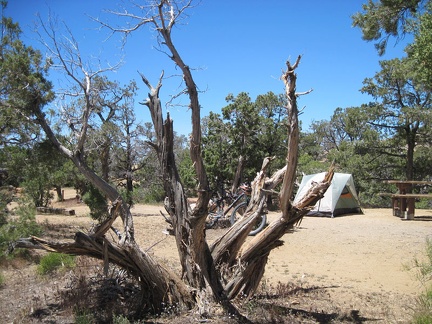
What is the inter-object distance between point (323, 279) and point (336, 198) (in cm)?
997

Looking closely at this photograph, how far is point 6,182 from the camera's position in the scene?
12.3m

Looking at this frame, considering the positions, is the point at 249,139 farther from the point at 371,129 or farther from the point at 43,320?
the point at 43,320

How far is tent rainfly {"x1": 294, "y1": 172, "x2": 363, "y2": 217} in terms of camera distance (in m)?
16.8

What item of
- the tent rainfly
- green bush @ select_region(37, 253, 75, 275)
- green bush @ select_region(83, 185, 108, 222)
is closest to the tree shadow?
green bush @ select_region(37, 253, 75, 275)

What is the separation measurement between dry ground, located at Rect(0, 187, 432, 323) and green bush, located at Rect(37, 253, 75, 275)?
22cm

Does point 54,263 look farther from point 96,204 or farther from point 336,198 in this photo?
point 336,198

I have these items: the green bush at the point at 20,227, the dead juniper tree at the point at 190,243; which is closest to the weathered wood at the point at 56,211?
the green bush at the point at 20,227

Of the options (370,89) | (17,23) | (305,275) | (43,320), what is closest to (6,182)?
(17,23)

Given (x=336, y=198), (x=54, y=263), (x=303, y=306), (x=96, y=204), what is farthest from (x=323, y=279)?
(x=336, y=198)

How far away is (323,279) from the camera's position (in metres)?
7.30

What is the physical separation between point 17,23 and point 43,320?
7.89 m

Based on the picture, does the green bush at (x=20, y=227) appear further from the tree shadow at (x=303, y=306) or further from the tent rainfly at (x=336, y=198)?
the tent rainfly at (x=336, y=198)

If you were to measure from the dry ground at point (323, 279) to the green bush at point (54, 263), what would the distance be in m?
0.22

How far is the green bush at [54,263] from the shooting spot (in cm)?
720
